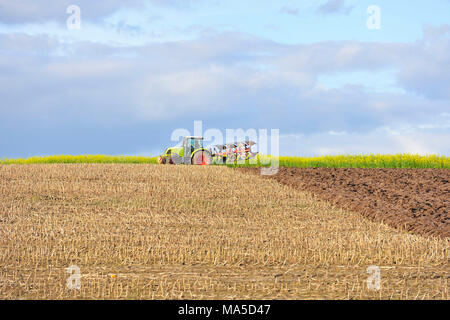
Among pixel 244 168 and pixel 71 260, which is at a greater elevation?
pixel 244 168

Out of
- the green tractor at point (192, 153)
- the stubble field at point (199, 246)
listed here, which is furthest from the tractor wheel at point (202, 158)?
the stubble field at point (199, 246)

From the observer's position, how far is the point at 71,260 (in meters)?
12.0

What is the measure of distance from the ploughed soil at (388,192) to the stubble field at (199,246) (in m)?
0.92

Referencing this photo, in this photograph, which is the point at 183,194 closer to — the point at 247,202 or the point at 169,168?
the point at 247,202

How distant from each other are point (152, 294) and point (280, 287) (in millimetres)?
2415

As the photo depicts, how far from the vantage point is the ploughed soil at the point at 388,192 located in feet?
57.3

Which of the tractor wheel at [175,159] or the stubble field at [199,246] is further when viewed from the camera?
the tractor wheel at [175,159]

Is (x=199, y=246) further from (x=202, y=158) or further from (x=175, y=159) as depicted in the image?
(x=175, y=159)

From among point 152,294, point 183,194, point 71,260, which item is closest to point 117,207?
point 183,194

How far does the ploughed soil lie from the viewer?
17.5m

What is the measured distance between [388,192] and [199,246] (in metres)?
13.0

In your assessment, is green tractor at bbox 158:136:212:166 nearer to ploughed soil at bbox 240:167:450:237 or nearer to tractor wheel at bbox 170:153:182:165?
tractor wheel at bbox 170:153:182:165

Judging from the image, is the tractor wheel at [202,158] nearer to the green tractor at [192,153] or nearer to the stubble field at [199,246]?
the green tractor at [192,153]

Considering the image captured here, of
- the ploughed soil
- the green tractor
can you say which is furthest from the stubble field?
the green tractor
